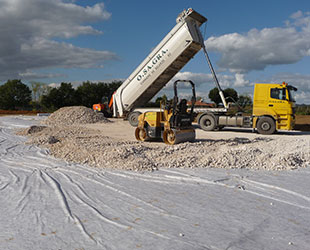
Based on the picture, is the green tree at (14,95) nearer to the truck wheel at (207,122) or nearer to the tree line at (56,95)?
the tree line at (56,95)

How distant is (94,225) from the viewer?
11.2 ft

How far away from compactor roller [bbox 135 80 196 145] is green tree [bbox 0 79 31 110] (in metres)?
42.2

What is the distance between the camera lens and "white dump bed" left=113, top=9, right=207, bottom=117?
523 inches

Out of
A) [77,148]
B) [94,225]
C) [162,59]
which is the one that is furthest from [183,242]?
[162,59]

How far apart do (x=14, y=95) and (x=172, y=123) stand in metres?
46.5

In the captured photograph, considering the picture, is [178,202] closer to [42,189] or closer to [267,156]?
[42,189]

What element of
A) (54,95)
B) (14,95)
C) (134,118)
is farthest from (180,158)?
(14,95)

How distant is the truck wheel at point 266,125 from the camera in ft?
43.3

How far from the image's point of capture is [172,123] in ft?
29.0

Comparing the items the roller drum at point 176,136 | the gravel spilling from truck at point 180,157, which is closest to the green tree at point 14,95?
the roller drum at point 176,136

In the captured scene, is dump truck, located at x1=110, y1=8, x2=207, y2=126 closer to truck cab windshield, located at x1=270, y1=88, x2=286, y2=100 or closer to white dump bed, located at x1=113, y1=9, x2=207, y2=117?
white dump bed, located at x1=113, y1=9, x2=207, y2=117

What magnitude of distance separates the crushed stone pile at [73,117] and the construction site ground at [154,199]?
33.6ft

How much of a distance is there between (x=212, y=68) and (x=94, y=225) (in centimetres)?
1217

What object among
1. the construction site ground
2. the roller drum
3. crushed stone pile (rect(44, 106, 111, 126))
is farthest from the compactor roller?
crushed stone pile (rect(44, 106, 111, 126))
